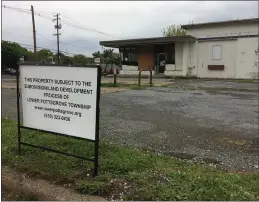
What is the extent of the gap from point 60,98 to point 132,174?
54.3 inches

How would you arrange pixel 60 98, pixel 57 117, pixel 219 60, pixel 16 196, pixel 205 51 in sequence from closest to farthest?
pixel 16 196 → pixel 60 98 → pixel 57 117 → pixel 219 60 → pixel 205 51

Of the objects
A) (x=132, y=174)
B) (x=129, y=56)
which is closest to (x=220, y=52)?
(x=129, y=56)

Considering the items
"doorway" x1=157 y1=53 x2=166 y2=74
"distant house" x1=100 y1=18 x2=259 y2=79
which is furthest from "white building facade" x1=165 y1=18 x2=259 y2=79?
"doorway" x1=157 y1=53 x2=166 y2=74

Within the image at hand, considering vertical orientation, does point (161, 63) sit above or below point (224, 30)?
below

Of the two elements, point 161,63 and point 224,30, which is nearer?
point 224,30

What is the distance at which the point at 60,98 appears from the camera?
443 centimetres

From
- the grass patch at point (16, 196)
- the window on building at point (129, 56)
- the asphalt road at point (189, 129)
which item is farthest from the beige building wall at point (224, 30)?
the grass patch at point (16, 196)

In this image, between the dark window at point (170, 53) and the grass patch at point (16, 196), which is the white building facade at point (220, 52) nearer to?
the dark window at point (170, 53)

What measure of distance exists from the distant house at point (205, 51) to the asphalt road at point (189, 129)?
21.5 meters

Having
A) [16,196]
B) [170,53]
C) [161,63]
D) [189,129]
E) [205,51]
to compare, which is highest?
[205,51]

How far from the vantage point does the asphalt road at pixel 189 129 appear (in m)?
5.61

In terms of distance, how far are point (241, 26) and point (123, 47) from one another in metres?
13.0

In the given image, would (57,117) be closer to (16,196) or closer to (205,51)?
(16,196)

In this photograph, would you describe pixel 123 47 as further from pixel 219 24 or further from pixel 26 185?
pixel 26 185
